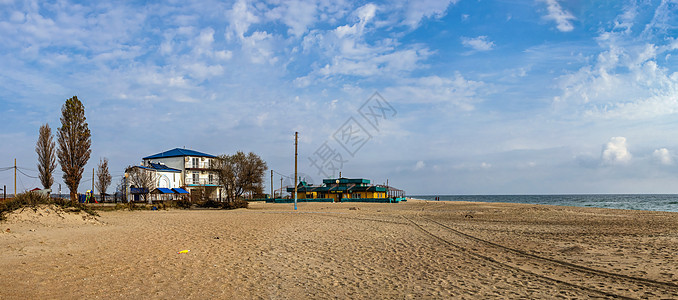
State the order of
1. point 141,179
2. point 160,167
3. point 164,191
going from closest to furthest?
1. point 141,179
2. point 164,191
3. point 160,167

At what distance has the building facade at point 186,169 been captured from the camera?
6688 centimetres

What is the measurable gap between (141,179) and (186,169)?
35.0 ft

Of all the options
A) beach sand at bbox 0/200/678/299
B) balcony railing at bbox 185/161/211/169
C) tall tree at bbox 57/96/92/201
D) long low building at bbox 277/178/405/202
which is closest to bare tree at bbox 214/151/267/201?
balcony railing at bbox 185/161/211/169

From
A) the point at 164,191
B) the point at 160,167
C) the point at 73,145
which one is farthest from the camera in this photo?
the point at 160,167

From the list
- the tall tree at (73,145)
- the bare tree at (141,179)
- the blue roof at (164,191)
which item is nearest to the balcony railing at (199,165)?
the blue roof at (164,191)

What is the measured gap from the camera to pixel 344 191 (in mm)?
70688

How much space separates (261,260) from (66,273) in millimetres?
4052

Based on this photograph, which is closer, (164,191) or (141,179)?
(141,179)

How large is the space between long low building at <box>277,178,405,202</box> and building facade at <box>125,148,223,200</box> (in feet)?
49.5

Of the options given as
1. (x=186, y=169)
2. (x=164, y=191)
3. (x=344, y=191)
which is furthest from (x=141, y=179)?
(x=344, y=191)

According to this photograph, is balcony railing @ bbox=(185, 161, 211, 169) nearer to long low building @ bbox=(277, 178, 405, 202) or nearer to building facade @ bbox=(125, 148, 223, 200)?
building facade @ bbox=(125, 148, 223, 200)

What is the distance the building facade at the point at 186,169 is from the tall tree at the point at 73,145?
78.5 ft

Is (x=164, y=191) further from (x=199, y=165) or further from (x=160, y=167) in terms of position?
(x=199, y=165)

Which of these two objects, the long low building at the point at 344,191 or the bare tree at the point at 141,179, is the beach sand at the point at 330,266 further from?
the long low building at the point at 344,191
